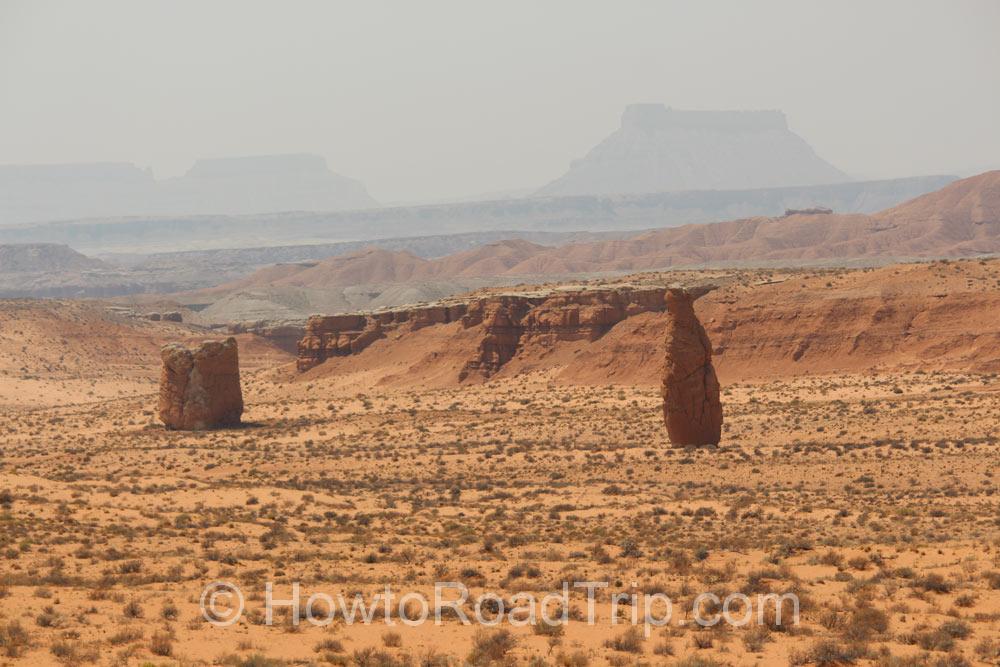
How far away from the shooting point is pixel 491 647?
14562mm

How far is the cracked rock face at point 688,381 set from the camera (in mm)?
34812

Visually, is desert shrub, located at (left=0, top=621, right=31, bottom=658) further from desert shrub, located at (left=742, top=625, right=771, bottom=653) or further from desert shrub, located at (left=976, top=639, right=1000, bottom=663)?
desert shrub, located at (left=976, top=639, right=1000, bottom=663)

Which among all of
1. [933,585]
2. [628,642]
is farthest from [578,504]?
[628,642]

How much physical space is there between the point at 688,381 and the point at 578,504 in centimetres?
861

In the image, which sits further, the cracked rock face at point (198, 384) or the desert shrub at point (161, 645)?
the cracked rock face at point (198, 384)

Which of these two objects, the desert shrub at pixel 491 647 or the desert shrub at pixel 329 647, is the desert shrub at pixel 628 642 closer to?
the desert shrub at pixel 491 647

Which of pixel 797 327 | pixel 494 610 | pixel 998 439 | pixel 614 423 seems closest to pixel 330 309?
pixel 797 327

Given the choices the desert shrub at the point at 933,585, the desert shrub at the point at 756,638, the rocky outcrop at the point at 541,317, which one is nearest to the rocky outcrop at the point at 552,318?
the rocky outcrop at the point at 541,317

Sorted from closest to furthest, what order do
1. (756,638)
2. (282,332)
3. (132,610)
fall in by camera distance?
(756,638)
(132,610)
(282,332)

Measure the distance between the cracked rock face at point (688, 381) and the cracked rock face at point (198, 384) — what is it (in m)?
21.5

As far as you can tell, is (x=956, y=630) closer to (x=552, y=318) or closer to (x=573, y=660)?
(x=573, y=660)

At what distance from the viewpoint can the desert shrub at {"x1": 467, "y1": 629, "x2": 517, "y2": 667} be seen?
14.2 metres

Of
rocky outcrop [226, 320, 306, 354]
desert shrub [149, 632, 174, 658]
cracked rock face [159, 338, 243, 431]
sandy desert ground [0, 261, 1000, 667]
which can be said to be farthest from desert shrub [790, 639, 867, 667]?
rocky outcrop [226, 320, 306, 354]

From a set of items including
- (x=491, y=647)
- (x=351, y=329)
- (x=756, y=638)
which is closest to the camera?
(x=491, y=647)
